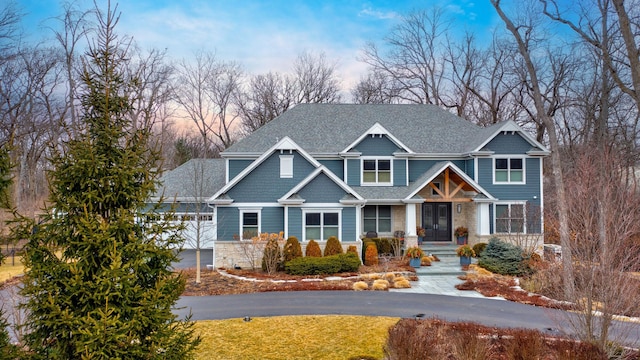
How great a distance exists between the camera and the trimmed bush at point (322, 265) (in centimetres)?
1727

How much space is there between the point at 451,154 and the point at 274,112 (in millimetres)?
22244

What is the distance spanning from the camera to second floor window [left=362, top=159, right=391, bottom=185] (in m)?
23.4

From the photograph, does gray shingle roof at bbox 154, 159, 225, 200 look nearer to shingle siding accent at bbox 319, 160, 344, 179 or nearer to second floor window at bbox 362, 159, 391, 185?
shingle siding accent at bbox 319, 160, 344, 179

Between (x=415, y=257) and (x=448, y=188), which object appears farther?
(x=448, y=188)

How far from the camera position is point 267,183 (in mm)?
20109

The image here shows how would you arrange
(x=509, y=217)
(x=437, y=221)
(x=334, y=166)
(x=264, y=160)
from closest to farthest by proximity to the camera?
(x=264, y=160) → (x=509, y=217) → (x=334, y=166) → (x=437, y=221)

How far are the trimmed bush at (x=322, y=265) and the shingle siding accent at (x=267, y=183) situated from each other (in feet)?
13.5

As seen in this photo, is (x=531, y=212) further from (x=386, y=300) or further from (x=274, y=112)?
(x=274, y=112)

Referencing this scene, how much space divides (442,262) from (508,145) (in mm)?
8813

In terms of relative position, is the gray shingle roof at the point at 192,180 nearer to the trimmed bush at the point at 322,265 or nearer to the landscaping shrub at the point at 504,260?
the trimmed bush at the point at 322,265

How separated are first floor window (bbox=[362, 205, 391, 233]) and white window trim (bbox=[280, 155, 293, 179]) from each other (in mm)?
5776

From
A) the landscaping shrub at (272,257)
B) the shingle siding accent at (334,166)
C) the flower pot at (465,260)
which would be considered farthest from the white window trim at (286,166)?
the flower pot at (465,260)

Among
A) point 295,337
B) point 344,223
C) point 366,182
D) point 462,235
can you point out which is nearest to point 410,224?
point 366,182

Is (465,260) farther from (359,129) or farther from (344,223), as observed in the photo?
(359,129)
